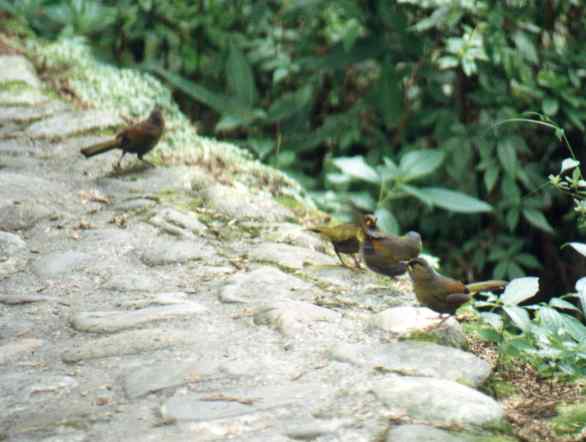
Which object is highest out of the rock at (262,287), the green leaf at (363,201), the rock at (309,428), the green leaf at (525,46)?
the green leaf at (525,46)

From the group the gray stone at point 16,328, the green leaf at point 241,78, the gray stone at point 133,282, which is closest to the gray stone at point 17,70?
the green leaf at point 241,78

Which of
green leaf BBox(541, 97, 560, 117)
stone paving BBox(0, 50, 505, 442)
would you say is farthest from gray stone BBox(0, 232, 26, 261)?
green leaf BBox(541, 97, 560, 117)

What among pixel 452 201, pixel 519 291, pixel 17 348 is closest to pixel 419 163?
pixel 452 201

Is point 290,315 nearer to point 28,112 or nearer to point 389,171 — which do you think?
point 389,171

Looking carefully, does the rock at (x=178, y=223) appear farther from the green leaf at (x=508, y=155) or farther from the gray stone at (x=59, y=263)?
the green leaf at (x=508, y=155)

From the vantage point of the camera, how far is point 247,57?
739 centimetres

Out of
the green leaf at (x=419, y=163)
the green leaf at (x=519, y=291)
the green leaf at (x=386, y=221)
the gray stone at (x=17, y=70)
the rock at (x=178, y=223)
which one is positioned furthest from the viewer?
the gray stone at (x=17, y=70)

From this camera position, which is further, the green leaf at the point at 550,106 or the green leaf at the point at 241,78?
the green leaf at the point at 241,78

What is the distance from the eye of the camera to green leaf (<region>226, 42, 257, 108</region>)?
712 cm

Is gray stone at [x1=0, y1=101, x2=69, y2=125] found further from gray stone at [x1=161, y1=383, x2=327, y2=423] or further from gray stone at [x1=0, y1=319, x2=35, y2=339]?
gray stone at [x1=161, y1=383, x2=327, y2=423]

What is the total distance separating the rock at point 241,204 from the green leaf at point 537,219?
2079mm

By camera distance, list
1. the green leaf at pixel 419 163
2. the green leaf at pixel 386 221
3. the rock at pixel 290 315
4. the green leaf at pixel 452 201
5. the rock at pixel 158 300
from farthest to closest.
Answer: the green leaf at pixel 452 201, the green leaf at pixel 419 163, the green leaf at pixel 386 221, the rock at pixel 158 300, the rock at pixel 290 315

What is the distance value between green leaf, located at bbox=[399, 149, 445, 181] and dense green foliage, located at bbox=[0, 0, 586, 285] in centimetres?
1

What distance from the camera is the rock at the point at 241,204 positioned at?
4.78 m
